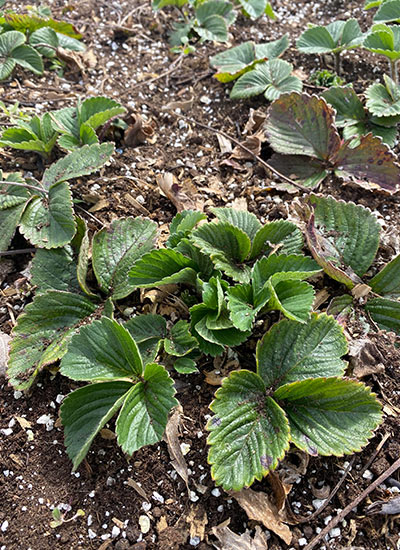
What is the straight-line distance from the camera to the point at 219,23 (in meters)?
3.14

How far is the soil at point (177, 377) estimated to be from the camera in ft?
5.17

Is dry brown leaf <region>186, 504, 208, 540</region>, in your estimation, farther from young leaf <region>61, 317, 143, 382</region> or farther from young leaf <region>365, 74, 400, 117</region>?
young leaf <region>365, 74, 400, 117</region>

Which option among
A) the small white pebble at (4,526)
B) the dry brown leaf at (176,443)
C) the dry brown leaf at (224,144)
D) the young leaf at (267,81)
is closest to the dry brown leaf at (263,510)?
the dry brown leaf at (176,443)

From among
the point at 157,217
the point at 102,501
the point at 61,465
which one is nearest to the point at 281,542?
the point at 102,501

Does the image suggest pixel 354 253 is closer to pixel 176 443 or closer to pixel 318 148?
pixel 318 148

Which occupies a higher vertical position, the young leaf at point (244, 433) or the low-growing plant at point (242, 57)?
the low-growing plant at point (242, 57)

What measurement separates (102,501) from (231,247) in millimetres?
946

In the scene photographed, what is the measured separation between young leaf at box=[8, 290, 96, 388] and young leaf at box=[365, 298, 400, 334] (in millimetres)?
1014

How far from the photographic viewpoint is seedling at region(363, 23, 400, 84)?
97.3 inches

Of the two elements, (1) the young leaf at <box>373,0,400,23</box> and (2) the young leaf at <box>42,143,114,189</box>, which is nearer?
(2) the young leaf at <box>42,143,114,189</box>

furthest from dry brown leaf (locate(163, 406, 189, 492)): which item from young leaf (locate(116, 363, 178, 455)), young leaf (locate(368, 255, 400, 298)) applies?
young leaf (locate(368, 255, 400, 298))

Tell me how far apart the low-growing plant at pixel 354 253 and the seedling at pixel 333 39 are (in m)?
1.12

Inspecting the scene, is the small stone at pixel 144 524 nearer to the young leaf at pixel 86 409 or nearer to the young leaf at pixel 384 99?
the young leaf at pixel 86 409

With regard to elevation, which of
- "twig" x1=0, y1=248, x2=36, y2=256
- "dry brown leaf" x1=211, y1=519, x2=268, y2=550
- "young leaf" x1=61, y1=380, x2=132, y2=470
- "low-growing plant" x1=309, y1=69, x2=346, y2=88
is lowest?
"dry brown leaf" x1=211, y1=519, x2=268, y2=550
